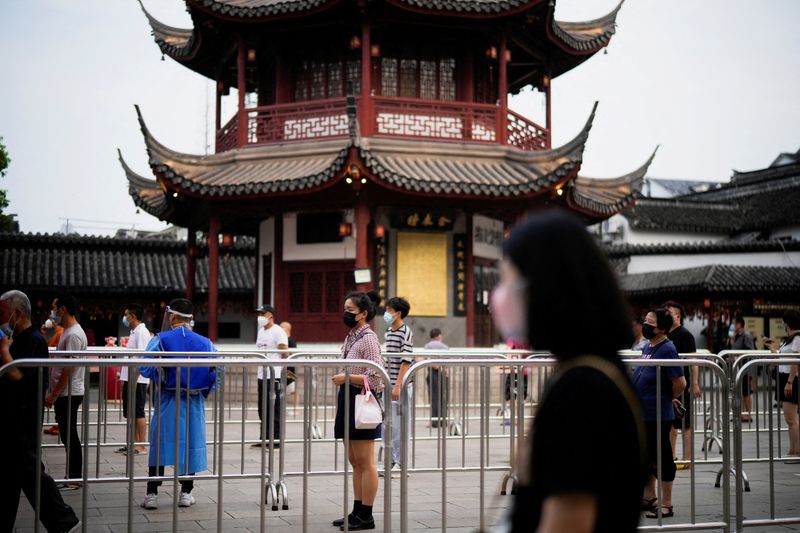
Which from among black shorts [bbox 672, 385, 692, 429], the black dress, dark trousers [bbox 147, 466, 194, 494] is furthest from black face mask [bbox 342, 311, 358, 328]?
black shorts [bbox 672, 385, 692, 429]

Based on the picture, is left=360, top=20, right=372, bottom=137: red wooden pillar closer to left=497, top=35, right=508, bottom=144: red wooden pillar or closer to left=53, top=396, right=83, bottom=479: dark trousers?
left=497, top=35, right=508, bottom=144: red wooden pillar

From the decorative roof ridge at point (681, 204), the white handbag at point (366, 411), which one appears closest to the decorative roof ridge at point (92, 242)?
the white handbag at point (366, 411)

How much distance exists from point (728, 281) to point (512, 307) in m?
26.1

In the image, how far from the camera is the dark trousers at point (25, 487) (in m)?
5.92

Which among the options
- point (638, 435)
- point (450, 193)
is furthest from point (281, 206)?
point (638, 435)

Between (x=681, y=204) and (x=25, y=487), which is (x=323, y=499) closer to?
(x=25, y=487)

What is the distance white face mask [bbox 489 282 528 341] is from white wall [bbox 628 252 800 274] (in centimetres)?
3047

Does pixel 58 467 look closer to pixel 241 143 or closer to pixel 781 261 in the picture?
pixel 241 143

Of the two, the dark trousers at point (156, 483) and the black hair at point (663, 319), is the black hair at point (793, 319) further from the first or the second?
the dark trousers at point (156, 483)

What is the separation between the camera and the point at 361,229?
17656 mm

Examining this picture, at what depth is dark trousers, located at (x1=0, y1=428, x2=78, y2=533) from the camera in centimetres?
592

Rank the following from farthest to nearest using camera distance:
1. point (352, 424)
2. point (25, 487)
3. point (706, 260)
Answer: point (706, 260) → point (352, 424) → point (25, 487)

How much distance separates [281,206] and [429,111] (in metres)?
3.61

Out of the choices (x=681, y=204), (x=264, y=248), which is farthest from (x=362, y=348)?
(x=681, y=204)
